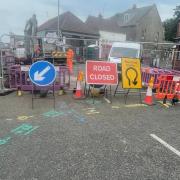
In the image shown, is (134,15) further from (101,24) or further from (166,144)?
(166,144)

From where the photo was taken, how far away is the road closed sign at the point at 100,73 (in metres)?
7.94

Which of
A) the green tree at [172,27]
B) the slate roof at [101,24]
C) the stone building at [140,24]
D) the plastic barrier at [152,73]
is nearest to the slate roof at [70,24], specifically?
the slate roof at [101,24]

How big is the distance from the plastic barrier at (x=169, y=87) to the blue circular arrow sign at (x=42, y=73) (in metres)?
3.83

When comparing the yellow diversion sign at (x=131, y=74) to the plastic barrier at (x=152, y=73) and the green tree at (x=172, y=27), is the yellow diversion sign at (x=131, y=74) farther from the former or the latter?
the green tree at (x=172, y=27)

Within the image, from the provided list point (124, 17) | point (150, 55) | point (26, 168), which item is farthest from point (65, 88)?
point (124, 17)

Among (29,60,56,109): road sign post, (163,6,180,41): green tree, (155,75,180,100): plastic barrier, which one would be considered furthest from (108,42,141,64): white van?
(163,6,180,41): green tree

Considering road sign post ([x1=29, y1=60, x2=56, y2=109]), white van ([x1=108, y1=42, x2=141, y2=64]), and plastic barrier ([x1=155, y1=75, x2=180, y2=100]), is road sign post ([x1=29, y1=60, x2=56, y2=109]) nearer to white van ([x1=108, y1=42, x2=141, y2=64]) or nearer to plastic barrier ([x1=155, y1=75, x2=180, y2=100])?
plastic barrier ([x1=155, y1=75, x2=180, y2=100])

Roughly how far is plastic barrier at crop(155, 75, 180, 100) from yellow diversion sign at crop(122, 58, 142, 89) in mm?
833

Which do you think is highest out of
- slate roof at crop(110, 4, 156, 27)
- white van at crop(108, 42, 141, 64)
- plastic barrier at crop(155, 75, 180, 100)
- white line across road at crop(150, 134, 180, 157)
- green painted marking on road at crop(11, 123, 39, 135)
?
slate roof at crop(110, 4, 156, 27)

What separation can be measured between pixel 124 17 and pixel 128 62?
49042mm

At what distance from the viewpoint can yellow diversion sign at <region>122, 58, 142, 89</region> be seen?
315 inches

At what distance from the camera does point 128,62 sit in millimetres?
8133

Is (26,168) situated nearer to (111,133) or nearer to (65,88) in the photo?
(111,133)

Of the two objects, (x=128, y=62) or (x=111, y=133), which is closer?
(x=111, y=133)
